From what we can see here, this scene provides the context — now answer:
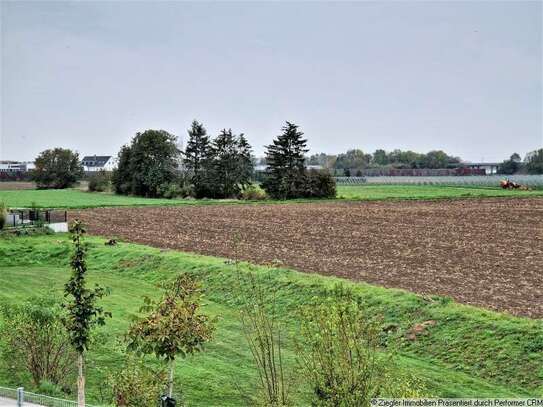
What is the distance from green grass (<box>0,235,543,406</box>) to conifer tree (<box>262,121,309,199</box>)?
57.7 metres

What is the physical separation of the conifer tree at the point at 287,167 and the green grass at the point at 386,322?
57.7 metres

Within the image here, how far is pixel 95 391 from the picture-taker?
17141 millimetres

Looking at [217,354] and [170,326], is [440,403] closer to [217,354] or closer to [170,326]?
[170,326]

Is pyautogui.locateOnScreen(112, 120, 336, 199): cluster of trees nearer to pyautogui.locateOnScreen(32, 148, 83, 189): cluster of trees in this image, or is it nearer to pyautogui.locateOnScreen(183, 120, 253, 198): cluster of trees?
pyautogui.locateOnScreen(183, 120, 253, 198): cluster of trees

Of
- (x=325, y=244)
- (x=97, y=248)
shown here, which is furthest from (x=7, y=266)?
(x=325, y=244)

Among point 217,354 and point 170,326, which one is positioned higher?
point 170,326

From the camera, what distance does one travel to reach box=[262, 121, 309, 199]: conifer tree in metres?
90.0

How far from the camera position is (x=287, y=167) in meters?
90.8

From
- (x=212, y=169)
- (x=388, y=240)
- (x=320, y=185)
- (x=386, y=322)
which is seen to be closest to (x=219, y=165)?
(x=212, y=169)

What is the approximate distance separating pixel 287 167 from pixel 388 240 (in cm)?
5029

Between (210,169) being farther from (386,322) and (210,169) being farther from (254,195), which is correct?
(386,322)

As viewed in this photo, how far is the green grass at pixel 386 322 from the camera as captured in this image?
1722cm

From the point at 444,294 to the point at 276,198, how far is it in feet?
221

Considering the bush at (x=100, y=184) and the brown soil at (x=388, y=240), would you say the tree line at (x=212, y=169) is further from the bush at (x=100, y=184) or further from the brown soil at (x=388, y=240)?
the brown soil at (x=388, y=240)
